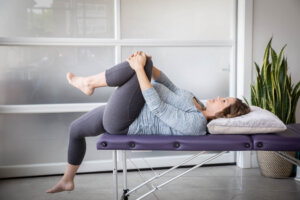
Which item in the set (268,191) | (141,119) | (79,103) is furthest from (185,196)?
(79,103)

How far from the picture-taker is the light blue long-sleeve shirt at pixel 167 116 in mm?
1851

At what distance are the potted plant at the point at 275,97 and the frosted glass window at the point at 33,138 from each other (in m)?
1.63

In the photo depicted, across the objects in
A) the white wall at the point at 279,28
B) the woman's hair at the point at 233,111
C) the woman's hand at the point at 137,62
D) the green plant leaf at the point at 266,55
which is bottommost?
the woman's hair at the point at 233,111

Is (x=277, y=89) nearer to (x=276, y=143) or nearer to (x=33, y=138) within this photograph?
(x=276, y=143)

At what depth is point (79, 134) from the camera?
6.61 feet

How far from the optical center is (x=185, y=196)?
239cm

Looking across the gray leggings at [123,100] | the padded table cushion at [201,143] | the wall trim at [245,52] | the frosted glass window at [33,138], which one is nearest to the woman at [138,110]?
the gray leggings at [123,100]

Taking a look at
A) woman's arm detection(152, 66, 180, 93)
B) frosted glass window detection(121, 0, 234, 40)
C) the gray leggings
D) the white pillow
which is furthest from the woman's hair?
frosted glass window detection(121, 0, 234, 40)

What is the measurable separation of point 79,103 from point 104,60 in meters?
0.44

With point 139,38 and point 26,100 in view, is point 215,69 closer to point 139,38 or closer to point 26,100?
point 139,38

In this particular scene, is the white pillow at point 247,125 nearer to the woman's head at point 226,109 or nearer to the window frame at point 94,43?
the woman's head at point 226,109

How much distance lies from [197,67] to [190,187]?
1.12 m

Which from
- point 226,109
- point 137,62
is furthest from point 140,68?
point 226,109

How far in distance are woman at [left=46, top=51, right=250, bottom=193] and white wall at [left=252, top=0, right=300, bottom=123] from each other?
127 cm
